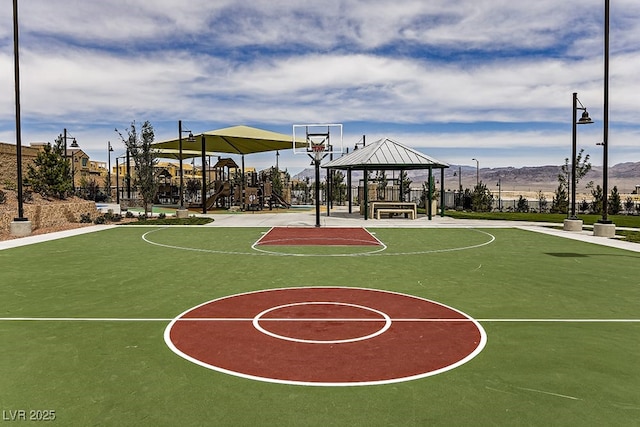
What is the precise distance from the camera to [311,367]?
18.5 feet

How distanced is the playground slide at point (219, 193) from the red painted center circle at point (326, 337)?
34.7m

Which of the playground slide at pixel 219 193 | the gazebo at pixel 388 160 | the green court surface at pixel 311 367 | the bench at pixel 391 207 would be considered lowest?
the green court surface at pixel 311 367

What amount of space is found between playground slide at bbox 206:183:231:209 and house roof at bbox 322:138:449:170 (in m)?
12.9

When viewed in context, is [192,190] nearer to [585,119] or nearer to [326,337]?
[585,119]

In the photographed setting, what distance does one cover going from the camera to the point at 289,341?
261 inches

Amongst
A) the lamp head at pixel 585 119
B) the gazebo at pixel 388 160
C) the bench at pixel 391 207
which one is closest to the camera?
the lamp head at pixel 585 119


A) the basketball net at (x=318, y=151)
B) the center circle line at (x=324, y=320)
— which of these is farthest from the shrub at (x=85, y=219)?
the center circle line at (x=324, y=320)

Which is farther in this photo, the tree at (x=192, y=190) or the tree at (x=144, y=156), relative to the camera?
the tree at (x=192, y=190)

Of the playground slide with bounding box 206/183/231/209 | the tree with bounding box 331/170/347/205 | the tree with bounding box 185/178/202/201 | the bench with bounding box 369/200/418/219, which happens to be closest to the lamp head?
the bench with bounding box 369/200/418/219

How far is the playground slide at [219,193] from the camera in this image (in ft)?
142

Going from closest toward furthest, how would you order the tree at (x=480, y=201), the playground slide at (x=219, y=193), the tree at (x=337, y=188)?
the playground slide at (x=219, y=193), the tree at (x=480, y=201), the tree at (x=337, y=188)

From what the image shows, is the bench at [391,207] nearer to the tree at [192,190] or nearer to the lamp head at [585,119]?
the lamp head at [585,119]

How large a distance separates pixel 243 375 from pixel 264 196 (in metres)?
38.4

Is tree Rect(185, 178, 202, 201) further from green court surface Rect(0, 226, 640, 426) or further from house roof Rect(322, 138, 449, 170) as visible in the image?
green court surface Rect(0, 226, 640, 426)
